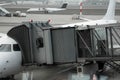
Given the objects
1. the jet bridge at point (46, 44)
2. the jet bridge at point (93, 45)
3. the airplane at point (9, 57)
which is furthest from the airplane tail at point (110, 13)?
the airplane at point (9, 57)

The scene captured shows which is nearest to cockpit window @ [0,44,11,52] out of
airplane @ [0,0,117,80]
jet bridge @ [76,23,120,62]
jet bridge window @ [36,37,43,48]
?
airplane @ [0,0,117,80]

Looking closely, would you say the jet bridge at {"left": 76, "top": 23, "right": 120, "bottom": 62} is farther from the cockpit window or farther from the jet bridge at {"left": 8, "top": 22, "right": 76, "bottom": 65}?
the cockpit window

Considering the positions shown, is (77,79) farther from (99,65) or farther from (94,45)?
(99,65)

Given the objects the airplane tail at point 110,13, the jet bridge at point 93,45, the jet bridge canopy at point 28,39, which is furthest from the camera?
the airplane tail at point 110,13

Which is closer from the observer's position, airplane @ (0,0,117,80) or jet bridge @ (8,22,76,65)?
airplane @ (0,0,117,80)

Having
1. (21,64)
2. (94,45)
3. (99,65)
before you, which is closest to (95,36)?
(94,45)

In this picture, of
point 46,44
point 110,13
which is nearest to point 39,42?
point 46,44

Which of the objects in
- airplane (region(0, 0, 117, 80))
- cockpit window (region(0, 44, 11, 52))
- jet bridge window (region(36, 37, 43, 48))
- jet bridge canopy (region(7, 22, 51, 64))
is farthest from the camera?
jet bridge canopy (region(7, 22, 51, 64))

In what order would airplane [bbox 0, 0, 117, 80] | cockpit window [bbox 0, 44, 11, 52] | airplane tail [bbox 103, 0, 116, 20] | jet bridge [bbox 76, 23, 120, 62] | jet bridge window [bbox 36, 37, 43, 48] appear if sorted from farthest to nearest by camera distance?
airplane tail [bbox 103, 0, 116, 20] → jet bridge window [bbox 36, 37, 43, 48] → jet bridge [bbox 76, 23, 120, 62] → cockpit window [bbox 0, 44, 11, 52] → airplane [bbox 0, 0, 117, 80]

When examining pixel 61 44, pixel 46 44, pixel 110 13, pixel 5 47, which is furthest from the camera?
pixel 110 13

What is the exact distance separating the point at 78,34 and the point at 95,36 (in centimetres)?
133

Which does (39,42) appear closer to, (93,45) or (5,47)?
(5,47)

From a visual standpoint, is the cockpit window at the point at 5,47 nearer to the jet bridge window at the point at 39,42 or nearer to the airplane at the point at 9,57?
the airplane at the point at 9,57

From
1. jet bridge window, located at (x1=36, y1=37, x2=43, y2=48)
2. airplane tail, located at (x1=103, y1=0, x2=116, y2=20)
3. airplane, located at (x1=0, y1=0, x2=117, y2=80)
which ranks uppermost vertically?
airplane tail, located at (x1=103, y1=0, x2=116, y2=20)
